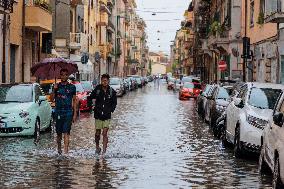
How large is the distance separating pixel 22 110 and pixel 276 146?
10057 mm

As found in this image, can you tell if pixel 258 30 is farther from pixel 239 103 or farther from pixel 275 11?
pixel 239 103

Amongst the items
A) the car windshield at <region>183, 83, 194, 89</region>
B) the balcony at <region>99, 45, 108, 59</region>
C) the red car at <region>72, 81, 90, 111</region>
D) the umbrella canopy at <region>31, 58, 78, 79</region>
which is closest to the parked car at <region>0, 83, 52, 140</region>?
the umbrella canopy at <region>31, 58, 78, 79</region>

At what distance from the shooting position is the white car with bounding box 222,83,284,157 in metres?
14.3

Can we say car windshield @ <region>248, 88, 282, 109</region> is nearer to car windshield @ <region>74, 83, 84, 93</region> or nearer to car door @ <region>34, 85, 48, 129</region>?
car door @ <region>34, 85, 48, 129</region>

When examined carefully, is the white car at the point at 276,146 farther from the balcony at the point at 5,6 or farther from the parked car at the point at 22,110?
the balcony at the point at 5,6

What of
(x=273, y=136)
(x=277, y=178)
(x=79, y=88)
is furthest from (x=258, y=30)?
(x=277, y=178)

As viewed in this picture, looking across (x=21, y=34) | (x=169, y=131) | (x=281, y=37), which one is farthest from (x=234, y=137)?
(x=21, y=34)

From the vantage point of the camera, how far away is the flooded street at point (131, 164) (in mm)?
11312

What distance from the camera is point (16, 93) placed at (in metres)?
20.1

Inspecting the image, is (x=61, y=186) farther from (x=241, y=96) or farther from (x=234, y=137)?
(x=241, y=96)

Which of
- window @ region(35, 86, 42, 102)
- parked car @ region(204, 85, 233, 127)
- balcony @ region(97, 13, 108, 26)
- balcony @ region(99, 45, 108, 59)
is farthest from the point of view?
balcony @ region(99, 45, 108, 59)

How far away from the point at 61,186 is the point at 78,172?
5.42ft

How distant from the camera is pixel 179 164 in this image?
13891mm

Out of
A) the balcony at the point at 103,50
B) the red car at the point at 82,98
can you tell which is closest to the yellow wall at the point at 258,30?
the red car at the point at 82,98
